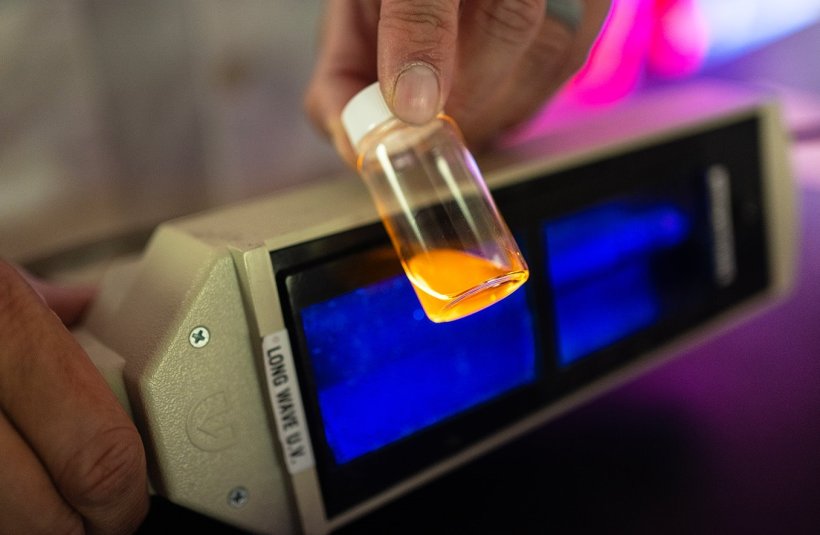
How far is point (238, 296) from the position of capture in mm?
468

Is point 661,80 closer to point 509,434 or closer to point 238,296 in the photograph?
point 509,434

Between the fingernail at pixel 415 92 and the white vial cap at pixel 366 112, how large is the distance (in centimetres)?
2

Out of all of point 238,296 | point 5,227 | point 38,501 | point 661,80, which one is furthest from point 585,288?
point 661,80

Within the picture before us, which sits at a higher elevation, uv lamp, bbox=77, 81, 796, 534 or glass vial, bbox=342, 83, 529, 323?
glass vial, bbox=342, 83, 529, 323

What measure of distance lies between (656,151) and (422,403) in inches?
12.5

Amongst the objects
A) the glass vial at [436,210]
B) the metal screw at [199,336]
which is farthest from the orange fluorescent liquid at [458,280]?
the metal screw at [199,336]

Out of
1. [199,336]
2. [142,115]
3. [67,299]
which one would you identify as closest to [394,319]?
[199,336]

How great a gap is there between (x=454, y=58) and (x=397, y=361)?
0.21 meters

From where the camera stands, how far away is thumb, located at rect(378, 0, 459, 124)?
0.45 metres

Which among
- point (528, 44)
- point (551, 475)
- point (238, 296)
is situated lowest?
point (551, 475)

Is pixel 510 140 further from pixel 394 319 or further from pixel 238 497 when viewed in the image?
pixel 238 497

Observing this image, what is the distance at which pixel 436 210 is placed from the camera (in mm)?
509

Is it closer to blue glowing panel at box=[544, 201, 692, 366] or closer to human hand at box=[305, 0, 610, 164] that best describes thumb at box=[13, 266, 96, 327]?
human hand at box=[305, 0, 610, 164]

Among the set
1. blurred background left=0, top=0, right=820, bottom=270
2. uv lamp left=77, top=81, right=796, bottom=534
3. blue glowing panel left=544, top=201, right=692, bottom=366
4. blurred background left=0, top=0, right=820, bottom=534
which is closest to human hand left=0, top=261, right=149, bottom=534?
uv lamp left=77, top=81, right=796, bottom=534
